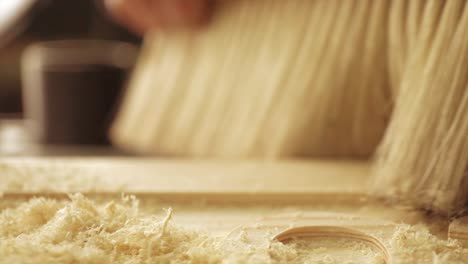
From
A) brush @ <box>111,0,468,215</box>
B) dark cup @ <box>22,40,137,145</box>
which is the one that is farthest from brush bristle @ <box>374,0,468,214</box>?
dark cup @ <box>22,40,137,145</box>

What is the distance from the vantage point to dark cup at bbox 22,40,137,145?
102 centimetres

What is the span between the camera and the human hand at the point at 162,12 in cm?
82

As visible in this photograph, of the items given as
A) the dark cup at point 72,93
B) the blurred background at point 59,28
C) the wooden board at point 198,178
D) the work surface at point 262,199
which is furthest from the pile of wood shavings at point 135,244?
the blurred background at point 59,28

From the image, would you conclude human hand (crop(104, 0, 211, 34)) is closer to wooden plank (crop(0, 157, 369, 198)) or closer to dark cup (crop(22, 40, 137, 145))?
dark cup (crop(22, 40, 137, 145))

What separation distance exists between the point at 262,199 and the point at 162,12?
1.61ft

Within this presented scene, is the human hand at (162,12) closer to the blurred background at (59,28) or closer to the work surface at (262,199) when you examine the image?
the work surface at (262,199)

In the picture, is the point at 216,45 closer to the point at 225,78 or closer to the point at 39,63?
the point at 225,78

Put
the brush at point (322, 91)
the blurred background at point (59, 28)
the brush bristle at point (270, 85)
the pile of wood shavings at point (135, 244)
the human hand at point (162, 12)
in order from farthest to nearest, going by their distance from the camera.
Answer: the blurred background at point (59, 28)
the human hand at point (162, 12)
the brush bristle at point (270, 85)
the brush at point (322, 91)
the pile of wood shavings at point (135, 244)

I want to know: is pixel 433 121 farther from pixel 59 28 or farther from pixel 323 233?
pixel 59 28

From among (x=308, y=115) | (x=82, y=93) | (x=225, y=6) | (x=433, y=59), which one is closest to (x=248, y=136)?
(x=308, y=115)

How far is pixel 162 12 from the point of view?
0.85 metres

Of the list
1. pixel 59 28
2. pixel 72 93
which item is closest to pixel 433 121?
pixel 72 93

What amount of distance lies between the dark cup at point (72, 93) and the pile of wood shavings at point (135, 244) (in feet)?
2.30

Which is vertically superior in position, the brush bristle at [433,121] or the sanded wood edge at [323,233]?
the brush bristle at [433,121]
